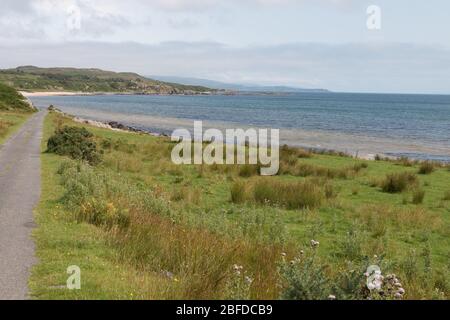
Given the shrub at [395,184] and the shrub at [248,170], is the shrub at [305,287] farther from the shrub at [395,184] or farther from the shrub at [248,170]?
the shrub at [248,170]

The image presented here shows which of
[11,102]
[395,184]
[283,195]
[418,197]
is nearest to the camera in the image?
[283,195]

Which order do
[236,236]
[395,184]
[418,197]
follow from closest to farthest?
[236,236] → [418,197] → [395,184]

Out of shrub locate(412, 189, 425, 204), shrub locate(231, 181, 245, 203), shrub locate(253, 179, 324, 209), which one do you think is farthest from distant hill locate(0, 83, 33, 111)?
shrub locate(412, 189, 425, 204)

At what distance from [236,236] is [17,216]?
5.27 m

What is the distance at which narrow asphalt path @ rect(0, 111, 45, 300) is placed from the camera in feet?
24.4

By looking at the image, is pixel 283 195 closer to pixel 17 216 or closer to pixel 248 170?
pixel 248 170

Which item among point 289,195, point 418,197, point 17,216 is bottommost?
point 418,197

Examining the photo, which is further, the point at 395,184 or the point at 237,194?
the point at 395,184

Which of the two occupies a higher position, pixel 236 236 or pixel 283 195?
pixel 236 236

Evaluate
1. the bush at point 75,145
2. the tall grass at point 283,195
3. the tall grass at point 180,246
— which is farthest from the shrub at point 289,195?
the bush at point 75,145

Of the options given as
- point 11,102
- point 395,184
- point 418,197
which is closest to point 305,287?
point 418,197

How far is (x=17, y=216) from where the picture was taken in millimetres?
11969

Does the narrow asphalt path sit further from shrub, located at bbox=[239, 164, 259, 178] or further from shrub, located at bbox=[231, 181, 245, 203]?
shrub, located at bbox=[239, 164, 259, 178]

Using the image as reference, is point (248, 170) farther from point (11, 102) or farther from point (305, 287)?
point (11, 102)
